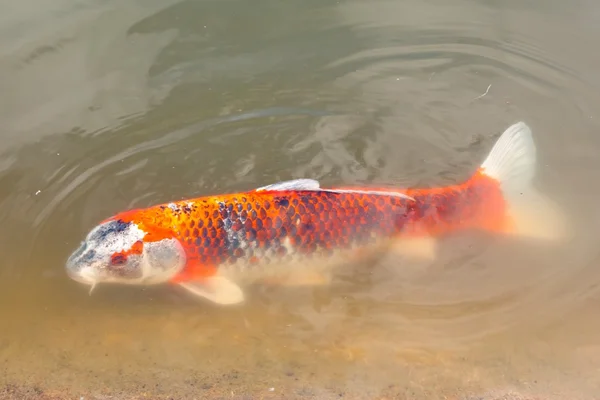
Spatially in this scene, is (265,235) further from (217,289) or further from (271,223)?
(217,289)

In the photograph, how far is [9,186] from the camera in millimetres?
4453

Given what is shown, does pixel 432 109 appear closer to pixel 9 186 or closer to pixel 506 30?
pixel 506 30

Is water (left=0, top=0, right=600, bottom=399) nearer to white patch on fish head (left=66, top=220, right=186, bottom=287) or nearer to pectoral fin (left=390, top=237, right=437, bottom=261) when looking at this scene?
pectoral fin (left=390, top=237, right=437, bottom=261)

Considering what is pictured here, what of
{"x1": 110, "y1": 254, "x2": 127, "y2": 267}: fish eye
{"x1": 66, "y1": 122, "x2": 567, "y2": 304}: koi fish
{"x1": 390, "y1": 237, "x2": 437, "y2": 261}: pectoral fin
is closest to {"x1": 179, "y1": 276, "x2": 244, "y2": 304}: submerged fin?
{"x1": 66, "y1": 122, "x2": 567, "y2": 304}: koi fish

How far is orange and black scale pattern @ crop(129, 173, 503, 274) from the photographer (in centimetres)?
362

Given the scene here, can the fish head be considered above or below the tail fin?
below

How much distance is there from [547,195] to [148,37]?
379 centimetres

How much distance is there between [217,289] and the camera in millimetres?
3779

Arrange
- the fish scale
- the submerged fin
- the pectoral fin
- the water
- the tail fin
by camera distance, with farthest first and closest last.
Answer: the tail fin → the pectoral fin → the submerged fin → the fish scale → the water

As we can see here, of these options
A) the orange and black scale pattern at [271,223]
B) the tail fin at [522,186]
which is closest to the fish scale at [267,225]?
the orange and black scale pattern at [271,223]

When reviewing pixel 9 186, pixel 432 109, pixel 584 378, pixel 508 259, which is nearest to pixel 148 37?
pixel 9 186

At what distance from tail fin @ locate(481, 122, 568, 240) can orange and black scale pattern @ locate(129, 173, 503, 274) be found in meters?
0.96

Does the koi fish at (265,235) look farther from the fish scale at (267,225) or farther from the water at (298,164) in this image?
the water at (298,164)

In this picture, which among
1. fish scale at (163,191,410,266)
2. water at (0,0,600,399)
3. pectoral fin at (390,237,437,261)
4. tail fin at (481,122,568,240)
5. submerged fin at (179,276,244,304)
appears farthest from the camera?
tail fin at (481,122,568,240)
